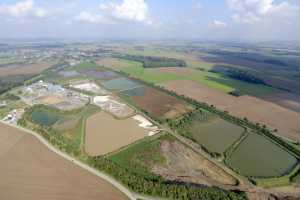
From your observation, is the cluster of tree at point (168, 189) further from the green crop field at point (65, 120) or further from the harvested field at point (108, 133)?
the green crop field at point (65, 120)

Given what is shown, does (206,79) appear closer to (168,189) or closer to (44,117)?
(44,117)

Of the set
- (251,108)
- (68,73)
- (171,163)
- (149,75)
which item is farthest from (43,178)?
(68,73)

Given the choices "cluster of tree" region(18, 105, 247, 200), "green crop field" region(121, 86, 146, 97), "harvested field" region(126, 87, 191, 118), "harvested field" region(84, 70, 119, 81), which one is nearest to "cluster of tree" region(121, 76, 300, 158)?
"harvested field" region(126, 87, 191, 118)

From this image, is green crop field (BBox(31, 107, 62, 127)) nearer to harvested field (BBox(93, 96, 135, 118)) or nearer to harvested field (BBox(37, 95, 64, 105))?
harvested field (BBox(37, 95, 64, 105))

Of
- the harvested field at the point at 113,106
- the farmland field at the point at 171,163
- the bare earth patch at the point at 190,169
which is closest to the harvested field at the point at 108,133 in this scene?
the harvested field at the point at 113,106

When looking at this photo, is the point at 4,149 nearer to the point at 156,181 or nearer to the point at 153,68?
the point at 156,181

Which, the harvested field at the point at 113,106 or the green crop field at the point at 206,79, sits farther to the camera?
the green crop field at the point at 206,79
